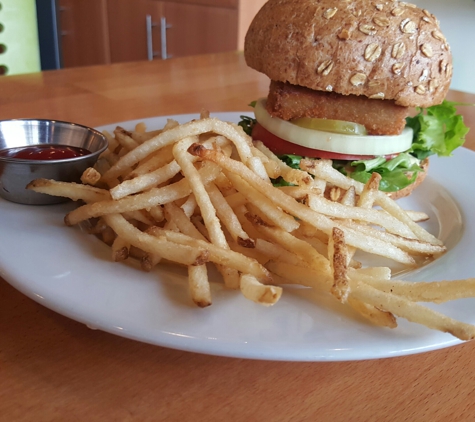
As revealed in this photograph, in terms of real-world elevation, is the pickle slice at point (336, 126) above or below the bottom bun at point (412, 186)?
above

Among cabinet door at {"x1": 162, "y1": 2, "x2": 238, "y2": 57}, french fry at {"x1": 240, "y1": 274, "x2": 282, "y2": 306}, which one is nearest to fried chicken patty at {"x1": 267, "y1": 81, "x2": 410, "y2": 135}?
french fry at {"x1": 240, "y1": 274, "x2": 282, "y2": 306}

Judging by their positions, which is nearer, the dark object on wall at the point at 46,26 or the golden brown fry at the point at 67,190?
the golden brown fry at the point at 67,190

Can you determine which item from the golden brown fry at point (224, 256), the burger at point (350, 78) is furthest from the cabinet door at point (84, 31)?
the golden brown fry at point (224, 256)

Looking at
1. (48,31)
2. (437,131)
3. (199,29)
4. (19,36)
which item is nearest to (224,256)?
(437,131)

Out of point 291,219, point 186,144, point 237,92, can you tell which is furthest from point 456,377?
point 237,92

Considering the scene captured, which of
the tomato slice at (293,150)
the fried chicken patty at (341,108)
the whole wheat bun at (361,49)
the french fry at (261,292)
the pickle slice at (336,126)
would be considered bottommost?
the tomato slice at (293,150)

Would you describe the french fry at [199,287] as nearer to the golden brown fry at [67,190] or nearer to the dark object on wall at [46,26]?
the golden brown fry at [67,190]
